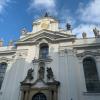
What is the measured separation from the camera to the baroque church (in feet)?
51.6

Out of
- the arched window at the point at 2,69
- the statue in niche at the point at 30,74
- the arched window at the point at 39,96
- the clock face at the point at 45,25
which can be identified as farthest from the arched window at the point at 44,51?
the arched window at the point at 39,96

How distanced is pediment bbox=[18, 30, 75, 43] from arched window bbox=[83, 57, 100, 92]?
11.5ft

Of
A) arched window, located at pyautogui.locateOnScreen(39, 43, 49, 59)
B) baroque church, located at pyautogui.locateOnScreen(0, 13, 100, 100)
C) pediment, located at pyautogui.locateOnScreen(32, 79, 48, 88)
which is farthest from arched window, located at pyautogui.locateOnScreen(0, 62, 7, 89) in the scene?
arched window, located at pyautogui.locateOnScreen(39, 43, 49, 59)

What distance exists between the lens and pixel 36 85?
16.3 m

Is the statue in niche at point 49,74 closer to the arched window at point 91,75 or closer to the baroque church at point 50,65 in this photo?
the baroque church at point 50,65

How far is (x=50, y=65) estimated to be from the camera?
1762 centimetres

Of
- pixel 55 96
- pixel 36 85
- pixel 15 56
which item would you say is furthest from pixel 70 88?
pixel 15 56

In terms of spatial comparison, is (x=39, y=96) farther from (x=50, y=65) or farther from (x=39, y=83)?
(x=50, y=65)

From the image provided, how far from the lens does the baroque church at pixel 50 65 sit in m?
15.7

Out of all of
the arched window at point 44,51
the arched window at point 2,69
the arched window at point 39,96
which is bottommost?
the arched window at point 39,96

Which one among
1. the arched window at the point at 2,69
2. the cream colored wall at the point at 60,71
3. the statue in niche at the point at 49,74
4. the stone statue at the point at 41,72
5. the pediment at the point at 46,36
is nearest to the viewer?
the cream colored wall at the point at 60,71

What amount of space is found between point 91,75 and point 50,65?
164 inches

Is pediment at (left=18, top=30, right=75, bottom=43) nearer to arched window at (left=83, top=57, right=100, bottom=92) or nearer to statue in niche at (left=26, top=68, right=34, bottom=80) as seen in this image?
arched window at (left=83, top=57, right=100, bottom=92)

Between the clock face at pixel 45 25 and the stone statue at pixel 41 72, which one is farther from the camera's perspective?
the clock face at pixel 45 25
